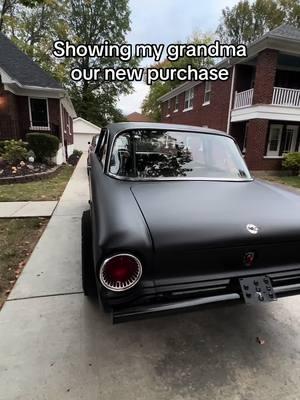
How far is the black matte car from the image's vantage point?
1594 millimetres

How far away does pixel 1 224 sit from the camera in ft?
15.2

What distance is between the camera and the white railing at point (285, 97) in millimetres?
11938

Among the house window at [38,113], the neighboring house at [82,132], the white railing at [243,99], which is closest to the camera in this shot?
the white railing at [243,99]

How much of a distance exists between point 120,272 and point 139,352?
0.85 meters

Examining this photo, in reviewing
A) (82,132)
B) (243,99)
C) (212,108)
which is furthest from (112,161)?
(82,132)

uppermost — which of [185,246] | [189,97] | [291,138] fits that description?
[189,97]

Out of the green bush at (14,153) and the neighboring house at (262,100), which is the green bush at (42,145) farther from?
the neighboring house at (262,100)

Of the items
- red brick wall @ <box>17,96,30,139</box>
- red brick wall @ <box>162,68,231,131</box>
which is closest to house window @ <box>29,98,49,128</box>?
red brick wall @ <box>17,96,30,139</box>

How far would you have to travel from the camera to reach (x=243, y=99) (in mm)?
12945

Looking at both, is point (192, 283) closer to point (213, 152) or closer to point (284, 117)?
point (213, 152)

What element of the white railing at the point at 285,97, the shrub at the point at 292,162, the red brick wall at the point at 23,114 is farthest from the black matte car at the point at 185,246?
the red brick wall at the point at 23,114

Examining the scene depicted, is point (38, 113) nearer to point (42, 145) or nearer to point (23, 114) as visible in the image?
point (23, 114)

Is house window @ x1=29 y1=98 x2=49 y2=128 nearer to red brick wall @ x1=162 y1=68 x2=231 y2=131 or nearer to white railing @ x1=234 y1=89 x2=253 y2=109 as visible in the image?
red brick wall @ x1=162 y1=68 x2=231 y2=131

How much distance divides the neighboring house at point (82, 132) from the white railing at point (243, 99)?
1552 cm
